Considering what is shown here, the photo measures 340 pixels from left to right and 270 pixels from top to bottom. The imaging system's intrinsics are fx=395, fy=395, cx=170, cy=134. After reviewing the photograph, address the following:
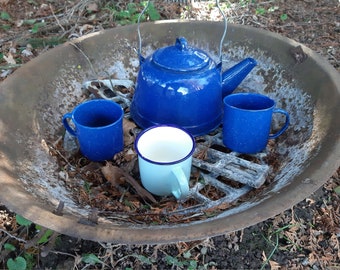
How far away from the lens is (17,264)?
4.34 ft

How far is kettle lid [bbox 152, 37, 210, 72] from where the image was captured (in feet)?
4.00

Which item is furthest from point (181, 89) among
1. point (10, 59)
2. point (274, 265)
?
point (10, 59)

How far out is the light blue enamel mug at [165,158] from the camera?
1.06 m

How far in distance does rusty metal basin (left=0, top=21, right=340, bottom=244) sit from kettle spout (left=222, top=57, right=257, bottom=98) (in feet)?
→ 0.53

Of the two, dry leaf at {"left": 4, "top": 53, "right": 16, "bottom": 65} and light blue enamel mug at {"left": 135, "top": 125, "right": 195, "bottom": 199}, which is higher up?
light blue enamel mug at {"left": 135, "top": 125, "right": 195, "bottom": 199}

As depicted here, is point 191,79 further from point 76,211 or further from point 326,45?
point 326,45

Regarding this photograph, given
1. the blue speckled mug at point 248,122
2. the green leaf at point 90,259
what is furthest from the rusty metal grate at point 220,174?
the green leaf at point 90,259

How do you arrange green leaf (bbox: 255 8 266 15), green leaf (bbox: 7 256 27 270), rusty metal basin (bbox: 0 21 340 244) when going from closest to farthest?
rusty metal basin (bbox: 0 21 340 244), green leaf (bbox: 7 256 27 270), green leaf (bbox: 255 8 266 15)

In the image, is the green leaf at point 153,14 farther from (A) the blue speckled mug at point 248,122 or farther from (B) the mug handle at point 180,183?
(B) the mug handle at point 180,183

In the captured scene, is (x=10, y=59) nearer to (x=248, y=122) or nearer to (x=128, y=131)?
(x=128, y=131)

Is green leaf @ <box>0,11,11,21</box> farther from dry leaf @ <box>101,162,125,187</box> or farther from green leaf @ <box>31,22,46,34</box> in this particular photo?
dry leaf @ <box>101,162,125,187</box>

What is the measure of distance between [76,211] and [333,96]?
0.84 metres

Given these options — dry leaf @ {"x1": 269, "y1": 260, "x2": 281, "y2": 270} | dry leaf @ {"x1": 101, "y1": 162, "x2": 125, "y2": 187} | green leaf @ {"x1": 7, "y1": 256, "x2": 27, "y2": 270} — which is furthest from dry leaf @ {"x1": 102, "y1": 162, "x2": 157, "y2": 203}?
dry leaf @ {"x1": 269, "y1": 260, "x2": 281, "y2": 270}

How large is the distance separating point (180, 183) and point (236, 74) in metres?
0.51
